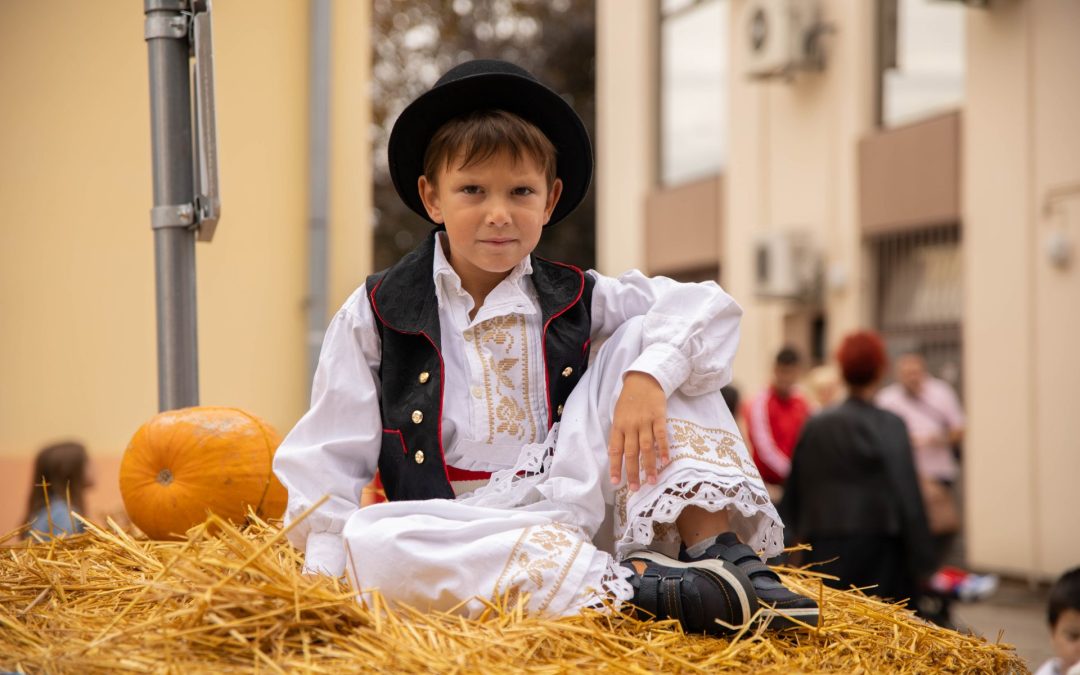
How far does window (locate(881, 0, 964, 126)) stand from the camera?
409 inches

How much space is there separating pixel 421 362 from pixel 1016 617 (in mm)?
6700

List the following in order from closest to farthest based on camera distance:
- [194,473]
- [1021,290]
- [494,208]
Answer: [494,208], [194,473], [1021,290]

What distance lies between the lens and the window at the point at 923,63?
10.4m

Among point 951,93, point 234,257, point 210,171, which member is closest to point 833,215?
point 951,93

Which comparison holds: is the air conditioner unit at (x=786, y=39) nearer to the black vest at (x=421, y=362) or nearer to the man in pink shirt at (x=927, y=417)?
the man in pink shirt at (x=927, y=417)

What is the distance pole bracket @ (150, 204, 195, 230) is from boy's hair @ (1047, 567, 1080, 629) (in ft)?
9.20

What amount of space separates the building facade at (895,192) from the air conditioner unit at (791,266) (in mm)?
26

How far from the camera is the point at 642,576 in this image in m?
2.43

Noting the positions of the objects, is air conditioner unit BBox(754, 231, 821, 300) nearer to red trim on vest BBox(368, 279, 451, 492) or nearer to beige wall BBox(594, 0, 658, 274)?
beige wall BBox(594, 0, 658, 274)

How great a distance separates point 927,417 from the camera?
8992 millimetres

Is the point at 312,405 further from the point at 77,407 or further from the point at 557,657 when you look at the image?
the point at 77,407

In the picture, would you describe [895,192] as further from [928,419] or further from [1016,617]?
[1016,617]

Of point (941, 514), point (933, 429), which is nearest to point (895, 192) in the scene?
point (933, 429)

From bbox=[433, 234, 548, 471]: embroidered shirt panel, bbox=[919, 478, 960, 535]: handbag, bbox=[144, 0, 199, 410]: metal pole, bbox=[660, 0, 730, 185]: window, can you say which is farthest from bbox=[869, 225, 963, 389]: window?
bbox=[433, 234, 548, 471]: embroidered shirt panel
